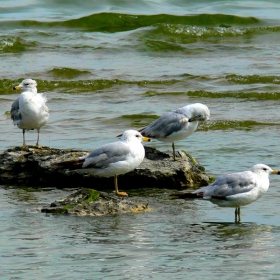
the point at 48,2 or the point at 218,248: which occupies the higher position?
the point at 48,2

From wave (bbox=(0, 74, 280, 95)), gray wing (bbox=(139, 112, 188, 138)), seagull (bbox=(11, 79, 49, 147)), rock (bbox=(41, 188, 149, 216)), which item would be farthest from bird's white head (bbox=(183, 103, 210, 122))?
wave (bbox=(0, 74, 280, 95))

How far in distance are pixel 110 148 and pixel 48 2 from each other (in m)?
17.7

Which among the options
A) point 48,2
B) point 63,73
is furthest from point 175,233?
point 48,2

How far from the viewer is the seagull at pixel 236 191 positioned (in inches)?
290

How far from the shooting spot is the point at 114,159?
8102 millimetres

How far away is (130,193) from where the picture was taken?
8.66 metres

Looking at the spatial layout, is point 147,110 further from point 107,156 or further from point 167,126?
point 107,156

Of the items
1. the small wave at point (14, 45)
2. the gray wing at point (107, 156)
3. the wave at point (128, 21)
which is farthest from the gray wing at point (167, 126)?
the wave at point (128, 21)

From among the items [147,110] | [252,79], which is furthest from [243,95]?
[147,110]

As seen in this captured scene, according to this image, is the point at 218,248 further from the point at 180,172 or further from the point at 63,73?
the point at 63,73

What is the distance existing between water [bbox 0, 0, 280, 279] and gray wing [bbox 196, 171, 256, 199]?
259 mm

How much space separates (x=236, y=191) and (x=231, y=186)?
91 millimetres

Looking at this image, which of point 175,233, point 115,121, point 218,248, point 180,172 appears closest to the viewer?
point 218,248

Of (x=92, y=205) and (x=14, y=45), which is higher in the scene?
(x=14, y=45)
